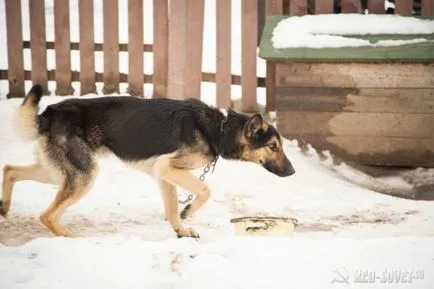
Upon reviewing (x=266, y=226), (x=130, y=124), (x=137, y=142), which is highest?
(x=130, y=124)

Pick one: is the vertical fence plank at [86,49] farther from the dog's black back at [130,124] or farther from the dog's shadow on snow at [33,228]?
the dog's black back at [130,124]

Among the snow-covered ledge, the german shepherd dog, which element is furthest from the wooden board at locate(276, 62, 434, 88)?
the german shepherd dog

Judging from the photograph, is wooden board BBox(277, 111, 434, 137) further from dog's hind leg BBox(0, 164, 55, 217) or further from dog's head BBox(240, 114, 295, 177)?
dog's hind leg BBox(0, 164, 55, 217)

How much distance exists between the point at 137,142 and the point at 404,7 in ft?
13.5

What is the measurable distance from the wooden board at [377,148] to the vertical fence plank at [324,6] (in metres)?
1.56

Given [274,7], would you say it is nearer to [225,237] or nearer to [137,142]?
[137,142]

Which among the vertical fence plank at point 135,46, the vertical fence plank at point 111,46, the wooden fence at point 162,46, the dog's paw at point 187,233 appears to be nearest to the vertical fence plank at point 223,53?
the wooden fence at point 162,46

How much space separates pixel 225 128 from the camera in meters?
5.69

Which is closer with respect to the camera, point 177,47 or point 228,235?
point 228,235

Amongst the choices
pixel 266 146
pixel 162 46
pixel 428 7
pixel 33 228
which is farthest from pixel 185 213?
pixel 428 7

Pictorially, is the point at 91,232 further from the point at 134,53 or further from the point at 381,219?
the point at 134,53

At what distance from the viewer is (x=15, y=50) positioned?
9.04 m

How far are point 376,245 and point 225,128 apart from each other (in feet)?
6.40

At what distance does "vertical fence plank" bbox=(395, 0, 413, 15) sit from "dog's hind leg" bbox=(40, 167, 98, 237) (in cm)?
451
